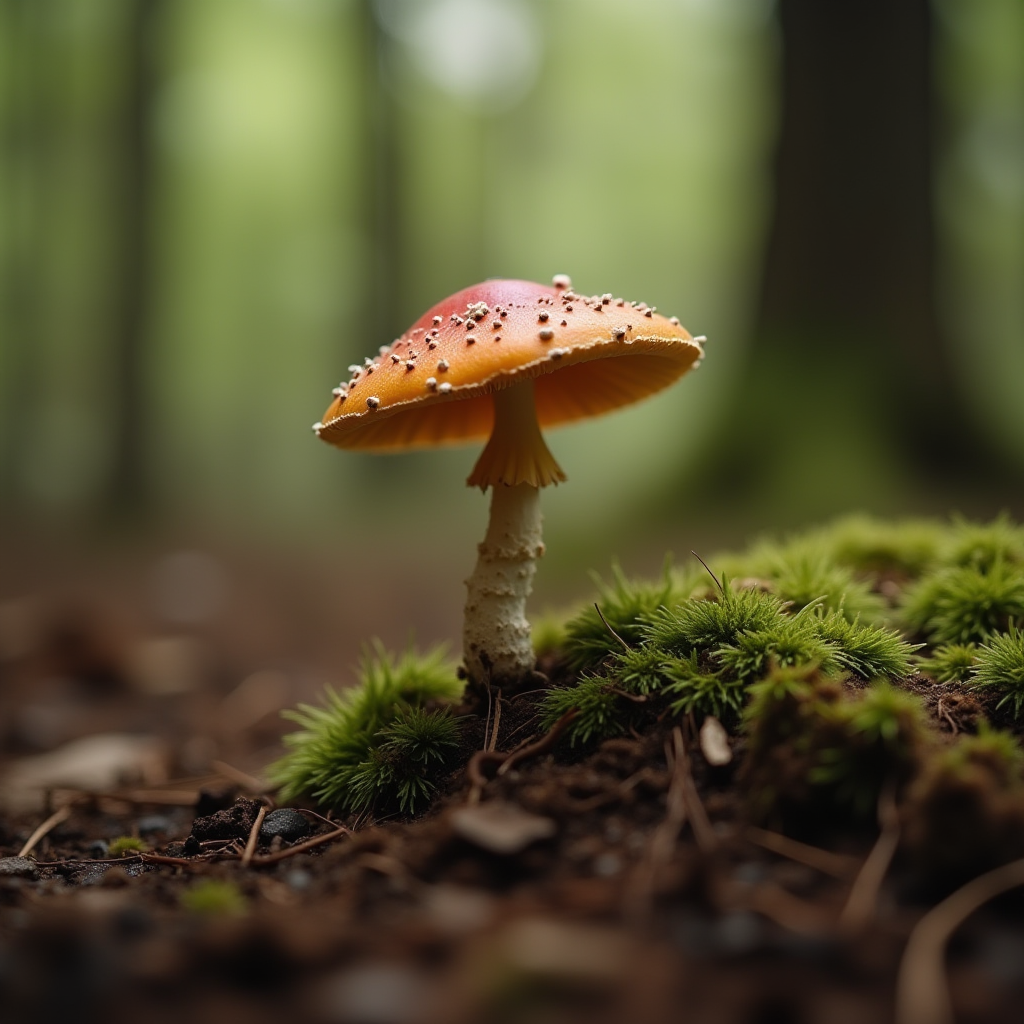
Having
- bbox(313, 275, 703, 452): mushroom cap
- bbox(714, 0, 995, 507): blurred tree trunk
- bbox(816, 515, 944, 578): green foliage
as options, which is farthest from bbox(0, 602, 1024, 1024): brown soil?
bbox(714, 0, 995, 507): blurred tree trunk

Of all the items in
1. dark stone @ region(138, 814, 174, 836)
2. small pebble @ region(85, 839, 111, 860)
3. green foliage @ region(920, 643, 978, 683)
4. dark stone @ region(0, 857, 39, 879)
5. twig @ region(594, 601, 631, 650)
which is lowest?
dark stone @ region(138, 814, 174, 836)

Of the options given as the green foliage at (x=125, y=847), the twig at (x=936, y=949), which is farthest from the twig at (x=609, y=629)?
the green foliage at (x=125, y=847)

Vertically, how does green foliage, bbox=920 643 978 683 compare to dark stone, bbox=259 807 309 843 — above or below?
above

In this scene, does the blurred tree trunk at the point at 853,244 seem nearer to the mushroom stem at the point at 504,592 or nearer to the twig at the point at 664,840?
the mushroom stem at the point at 504,592

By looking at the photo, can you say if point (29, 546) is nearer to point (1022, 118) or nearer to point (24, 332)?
point (24, 332)

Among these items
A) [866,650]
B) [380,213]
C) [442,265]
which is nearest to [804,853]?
[866,650]

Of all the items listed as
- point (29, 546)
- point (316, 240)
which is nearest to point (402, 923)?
point (29, 546)

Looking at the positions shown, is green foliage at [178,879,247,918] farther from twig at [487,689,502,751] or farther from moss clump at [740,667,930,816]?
moss clump at [740,667,930,816]
